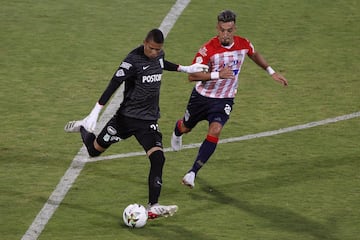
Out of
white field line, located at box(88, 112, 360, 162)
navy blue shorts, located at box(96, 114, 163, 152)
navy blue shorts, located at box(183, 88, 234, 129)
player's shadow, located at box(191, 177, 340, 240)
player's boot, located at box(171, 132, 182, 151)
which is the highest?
navy blue shorts, located at box(96, 114, 163, 152)

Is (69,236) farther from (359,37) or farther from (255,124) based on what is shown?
(359,37)

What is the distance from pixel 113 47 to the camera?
21.0 m

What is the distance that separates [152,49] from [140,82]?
1.54ft

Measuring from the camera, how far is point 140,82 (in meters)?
14.4

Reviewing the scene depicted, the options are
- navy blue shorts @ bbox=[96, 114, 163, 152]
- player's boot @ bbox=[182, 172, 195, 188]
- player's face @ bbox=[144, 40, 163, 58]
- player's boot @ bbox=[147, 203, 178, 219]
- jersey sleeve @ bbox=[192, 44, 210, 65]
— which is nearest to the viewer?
player's boot @ bbox=[147, 203, 178, 219]

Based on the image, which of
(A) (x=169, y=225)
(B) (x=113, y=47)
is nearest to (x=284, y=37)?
(B) (x=113, y=47)

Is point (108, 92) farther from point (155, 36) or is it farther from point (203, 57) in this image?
point (203, 57)

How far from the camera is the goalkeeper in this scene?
46.0 feet

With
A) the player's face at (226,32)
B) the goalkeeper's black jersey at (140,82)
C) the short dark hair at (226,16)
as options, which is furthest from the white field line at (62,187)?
the short dark hair at (226,16)

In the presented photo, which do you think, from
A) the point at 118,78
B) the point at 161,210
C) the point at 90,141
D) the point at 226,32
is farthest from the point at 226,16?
the point at 161,210

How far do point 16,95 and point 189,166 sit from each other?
157 inches

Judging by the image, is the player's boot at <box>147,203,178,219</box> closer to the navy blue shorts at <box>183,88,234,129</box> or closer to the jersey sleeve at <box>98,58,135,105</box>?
the jersey sleeve at <box>98,58,135,105</box>

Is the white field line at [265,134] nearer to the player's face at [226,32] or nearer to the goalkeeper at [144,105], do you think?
the goalkeeper at [144,105]

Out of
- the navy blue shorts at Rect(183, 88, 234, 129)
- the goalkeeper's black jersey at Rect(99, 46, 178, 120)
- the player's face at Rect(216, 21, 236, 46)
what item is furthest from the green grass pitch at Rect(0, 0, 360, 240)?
the player's face at Rect(216, 21, 236, 46)
